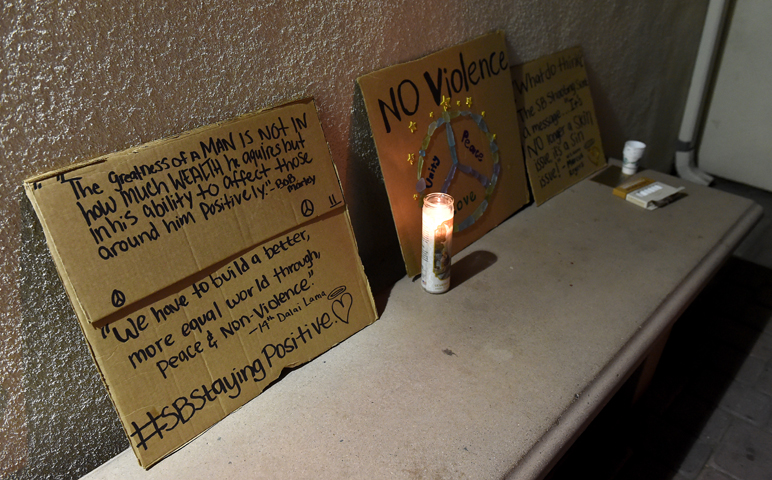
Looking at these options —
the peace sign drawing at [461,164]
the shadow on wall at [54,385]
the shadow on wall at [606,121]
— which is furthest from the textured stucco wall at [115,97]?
the shadow on wall at [606,121]

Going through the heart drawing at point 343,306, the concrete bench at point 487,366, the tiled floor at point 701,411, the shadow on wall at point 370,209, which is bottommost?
the tiled floor at point 701,411

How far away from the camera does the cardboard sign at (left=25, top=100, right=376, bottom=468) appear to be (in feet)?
2.36

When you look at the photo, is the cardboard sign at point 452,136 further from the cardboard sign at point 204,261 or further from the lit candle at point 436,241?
the cardboard sign at point 204,261

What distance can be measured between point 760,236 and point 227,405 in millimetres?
2295

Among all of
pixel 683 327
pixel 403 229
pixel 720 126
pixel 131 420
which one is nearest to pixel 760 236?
pixel 720 126

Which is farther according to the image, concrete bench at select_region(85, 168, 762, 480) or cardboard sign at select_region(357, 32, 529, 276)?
cardboard sign at select_region(357, 32, 529, 276)

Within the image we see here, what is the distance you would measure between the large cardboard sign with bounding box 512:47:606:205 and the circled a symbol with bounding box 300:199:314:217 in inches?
28.0

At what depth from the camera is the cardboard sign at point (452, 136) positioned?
1.04 meters

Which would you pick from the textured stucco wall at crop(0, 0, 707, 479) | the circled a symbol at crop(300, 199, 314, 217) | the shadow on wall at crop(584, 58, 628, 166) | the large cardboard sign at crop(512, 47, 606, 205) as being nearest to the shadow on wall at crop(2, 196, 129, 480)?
the textured stucco wall at crop(0, 0, 707, 479)

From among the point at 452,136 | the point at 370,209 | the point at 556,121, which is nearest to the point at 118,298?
the point at 370,209

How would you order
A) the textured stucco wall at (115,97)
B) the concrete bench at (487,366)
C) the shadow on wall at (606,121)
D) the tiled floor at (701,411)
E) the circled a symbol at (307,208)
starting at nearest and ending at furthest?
1. the textured stucco wall at (115,97)
2. the concrete bench at (487,366)
3. the circled a symbol at (307,208)
4. the tiled floor at (701,411)
5. the shadow on wall at (606,121)

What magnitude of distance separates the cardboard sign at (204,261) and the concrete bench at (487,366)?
7cm

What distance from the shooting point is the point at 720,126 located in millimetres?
2332

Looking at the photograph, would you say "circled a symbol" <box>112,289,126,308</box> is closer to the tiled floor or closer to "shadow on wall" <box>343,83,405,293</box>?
"shadow on wall" <box>343,83,405,293</box>
